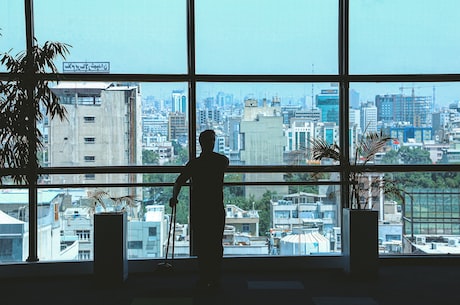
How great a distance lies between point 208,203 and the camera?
591 cm

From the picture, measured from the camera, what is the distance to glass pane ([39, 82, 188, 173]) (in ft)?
23.3

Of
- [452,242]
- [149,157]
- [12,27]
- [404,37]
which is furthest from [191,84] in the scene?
[452,242]

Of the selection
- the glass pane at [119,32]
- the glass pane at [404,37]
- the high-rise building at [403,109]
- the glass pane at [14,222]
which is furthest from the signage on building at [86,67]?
the high-rise building at [403,109]

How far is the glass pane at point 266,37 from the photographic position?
7.21m

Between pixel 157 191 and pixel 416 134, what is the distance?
3189 mm

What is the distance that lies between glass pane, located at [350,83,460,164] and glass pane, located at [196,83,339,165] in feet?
1.17

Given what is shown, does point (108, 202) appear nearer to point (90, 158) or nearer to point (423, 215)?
point (90, 158)

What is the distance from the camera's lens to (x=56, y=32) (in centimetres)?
706

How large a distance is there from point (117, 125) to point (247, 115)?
1533 mm

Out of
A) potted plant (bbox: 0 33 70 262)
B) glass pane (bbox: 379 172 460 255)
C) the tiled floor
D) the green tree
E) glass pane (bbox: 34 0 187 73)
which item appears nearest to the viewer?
the tiled floor

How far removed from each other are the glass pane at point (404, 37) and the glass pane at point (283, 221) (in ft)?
5.33

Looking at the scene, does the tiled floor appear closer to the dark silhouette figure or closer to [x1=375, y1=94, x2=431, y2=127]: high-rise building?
the dark silhouette figure

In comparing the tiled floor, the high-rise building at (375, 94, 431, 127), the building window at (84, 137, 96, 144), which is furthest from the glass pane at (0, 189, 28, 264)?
the high-rise building at (375, 94, 431, 127)

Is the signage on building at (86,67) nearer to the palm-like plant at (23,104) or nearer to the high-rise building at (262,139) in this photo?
the palm-like plant at (23,104)
